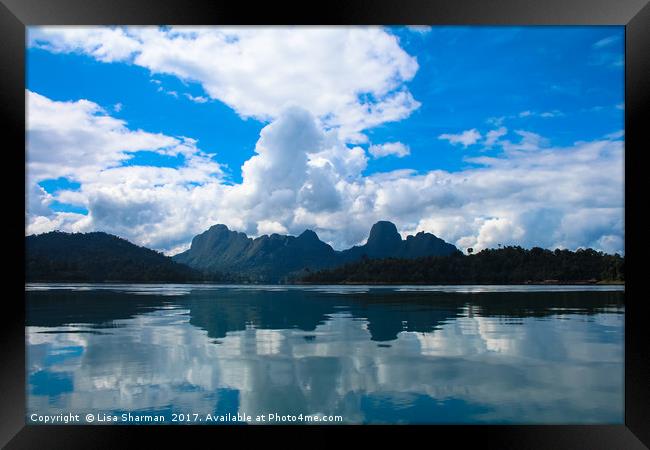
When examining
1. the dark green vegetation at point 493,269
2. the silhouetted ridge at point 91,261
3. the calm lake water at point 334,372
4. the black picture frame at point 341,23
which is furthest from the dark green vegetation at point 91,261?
the black picture frame at point 341,23

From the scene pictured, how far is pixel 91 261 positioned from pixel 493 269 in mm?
36610

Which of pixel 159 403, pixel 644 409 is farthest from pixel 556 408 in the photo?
pixel 159 403

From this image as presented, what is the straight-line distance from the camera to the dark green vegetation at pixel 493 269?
124ft

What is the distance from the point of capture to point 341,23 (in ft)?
10.7

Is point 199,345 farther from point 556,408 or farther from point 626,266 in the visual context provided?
point 626,266

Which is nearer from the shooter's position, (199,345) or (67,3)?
(67,3)

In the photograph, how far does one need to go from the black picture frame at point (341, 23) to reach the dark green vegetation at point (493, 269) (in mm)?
37409

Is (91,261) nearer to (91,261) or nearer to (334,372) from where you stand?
(91,261)

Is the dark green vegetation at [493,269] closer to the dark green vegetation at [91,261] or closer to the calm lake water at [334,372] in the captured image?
the dark green vegetation at [91,261]

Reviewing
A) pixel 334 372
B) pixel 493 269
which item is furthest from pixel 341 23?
pixel 493 269

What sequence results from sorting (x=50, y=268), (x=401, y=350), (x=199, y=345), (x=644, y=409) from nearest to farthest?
(x=644, y=409) < (x=401, y=350) < (x=199, y=345) < (x=50, y=268)

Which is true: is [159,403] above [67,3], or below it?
below

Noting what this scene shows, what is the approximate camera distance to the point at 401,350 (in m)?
7.77

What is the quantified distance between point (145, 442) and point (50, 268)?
1712 inches
